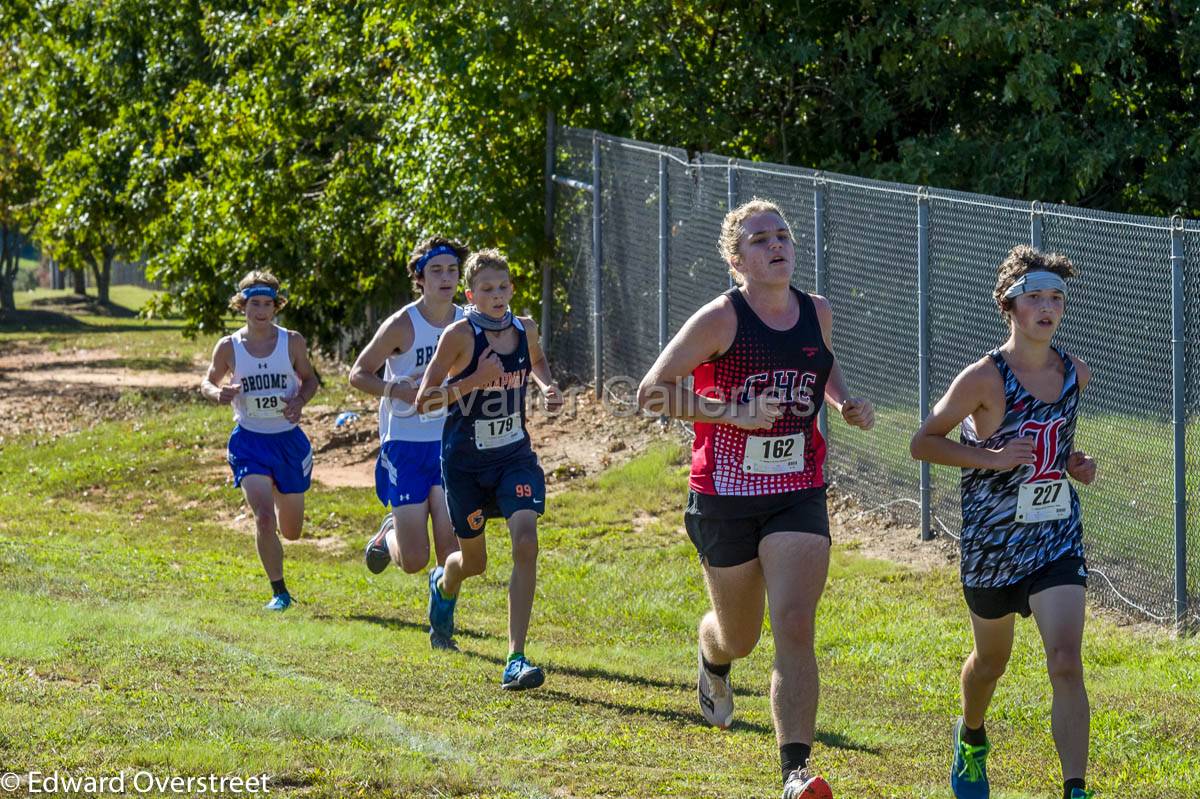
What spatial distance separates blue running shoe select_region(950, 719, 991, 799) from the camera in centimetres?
591

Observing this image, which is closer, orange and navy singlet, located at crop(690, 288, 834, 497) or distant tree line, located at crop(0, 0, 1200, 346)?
orange and navy singlet, located at crop(690, 288, 834, 497)

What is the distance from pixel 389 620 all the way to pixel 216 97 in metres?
12.9

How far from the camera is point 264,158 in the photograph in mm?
21266

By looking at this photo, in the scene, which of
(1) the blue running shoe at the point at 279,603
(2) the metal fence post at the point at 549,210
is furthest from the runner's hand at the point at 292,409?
(2) the metal fence post at the point at 549,210

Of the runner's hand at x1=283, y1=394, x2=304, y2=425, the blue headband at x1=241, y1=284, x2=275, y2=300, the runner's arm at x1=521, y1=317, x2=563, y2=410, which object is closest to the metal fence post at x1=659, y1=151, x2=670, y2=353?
the runner's hand at x1=283, y1=394, x2=304, y2=425

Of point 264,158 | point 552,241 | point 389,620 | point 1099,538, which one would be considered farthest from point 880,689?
point 264,158

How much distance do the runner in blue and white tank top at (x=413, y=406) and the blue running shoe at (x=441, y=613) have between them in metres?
0.06

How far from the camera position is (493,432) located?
27.0 feet

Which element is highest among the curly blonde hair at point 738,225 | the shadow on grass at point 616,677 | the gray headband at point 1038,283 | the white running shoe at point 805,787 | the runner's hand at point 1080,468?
the curly blonde hair at point 738,225

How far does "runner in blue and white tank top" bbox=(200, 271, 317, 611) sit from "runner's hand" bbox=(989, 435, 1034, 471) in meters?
5.89

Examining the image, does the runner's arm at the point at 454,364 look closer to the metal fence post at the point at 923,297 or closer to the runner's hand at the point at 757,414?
the runner's hand at the point at 757,414

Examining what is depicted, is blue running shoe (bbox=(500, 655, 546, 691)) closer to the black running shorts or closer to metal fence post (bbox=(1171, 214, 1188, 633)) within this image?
the black running shorts

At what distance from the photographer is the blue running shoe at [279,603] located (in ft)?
33.9

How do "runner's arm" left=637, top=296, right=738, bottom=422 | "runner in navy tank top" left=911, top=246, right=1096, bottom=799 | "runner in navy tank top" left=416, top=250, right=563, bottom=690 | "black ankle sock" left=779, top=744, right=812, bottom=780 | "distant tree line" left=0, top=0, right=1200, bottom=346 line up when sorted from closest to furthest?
"black ankle sock" left=779, top=744, right=812, bottom=780 → "runner in navy tank top" left=911, top=246, right=1096, bottom=799 → "runner's arm" left=637, top=296, right=738, bottom=422 → "runner in navy tank top" left=416, top=250, right=563, bottom=690 → "distant tree line" left=0, top=0, right=1200, bottom=346
